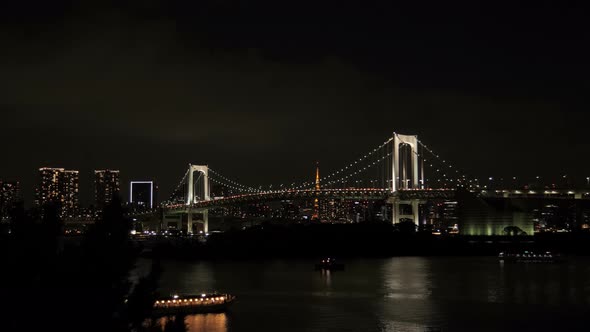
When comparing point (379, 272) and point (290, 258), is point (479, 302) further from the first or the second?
point (290, 258)

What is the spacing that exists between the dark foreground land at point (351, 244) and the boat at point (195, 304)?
71.4 ft

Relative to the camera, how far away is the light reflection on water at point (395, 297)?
14.3 meters

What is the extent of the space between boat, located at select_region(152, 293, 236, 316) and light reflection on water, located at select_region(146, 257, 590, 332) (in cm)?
26

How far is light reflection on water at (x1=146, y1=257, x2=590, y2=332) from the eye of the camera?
47.0ft

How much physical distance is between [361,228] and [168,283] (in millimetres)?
20839

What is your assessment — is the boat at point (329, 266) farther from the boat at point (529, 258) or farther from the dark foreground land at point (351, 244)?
the dark foreground land at point (351, 244)

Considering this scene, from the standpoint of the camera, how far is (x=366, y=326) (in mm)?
13953

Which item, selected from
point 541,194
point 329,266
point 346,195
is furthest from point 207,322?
point 541,194

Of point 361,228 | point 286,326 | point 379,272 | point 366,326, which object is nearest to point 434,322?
point 366,326

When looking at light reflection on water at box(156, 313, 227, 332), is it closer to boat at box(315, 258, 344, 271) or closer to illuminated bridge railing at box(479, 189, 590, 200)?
boat at box(315, 258, 344, 271)

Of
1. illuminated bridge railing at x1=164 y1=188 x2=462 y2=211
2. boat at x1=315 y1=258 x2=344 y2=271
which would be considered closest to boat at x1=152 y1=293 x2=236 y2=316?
boat at x1=315 y1=258 x2=344 y2=271

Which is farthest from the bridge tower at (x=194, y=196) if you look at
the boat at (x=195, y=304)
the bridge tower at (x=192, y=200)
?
the boat at (x=195, y=304)

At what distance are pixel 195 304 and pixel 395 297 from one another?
5.35 m

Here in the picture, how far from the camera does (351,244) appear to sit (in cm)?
4034
